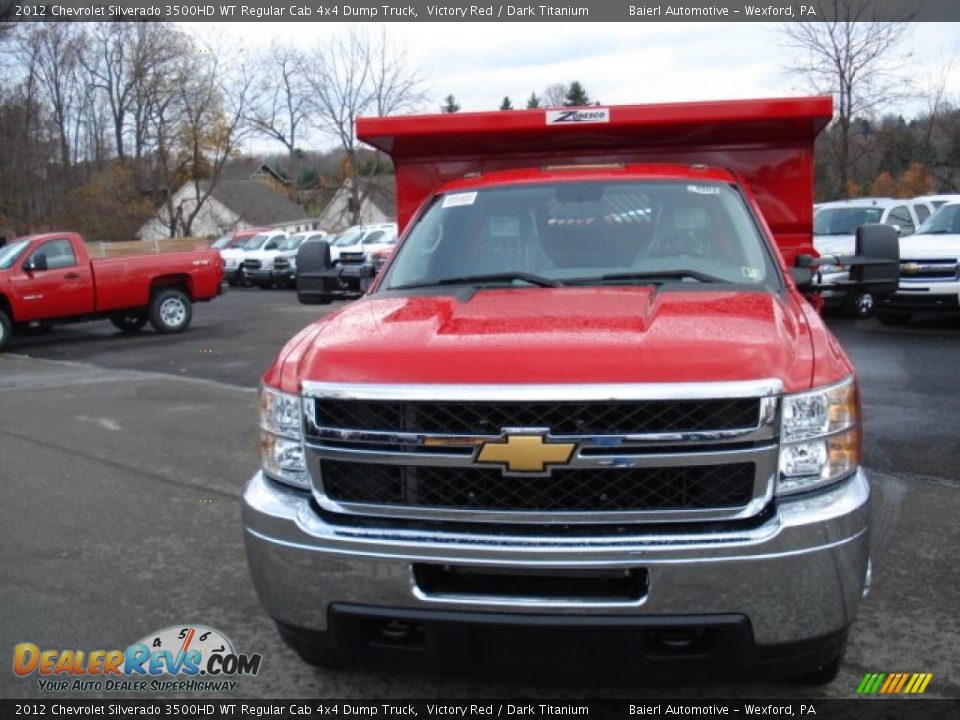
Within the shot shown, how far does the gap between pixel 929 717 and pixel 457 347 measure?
6.80ft

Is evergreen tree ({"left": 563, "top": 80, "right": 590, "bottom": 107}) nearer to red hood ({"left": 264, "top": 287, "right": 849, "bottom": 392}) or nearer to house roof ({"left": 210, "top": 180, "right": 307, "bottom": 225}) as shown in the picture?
house roof ({"left": 210, "top": 180, "right": 307, "bottom": 225})

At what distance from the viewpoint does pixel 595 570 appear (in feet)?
9.18

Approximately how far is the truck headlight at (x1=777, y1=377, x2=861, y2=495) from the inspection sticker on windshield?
2.33 meters

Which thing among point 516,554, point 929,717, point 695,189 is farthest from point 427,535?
point 695,189

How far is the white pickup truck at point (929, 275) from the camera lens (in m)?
13.2

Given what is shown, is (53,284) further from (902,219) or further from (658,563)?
(658,563)

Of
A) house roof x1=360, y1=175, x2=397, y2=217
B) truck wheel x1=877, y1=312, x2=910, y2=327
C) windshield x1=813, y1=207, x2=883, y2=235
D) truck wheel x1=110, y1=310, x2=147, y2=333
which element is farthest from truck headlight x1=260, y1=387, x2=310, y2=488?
house roof x1=360, y1=175, x2=397, y2=217

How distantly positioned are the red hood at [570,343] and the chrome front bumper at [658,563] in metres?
0.45

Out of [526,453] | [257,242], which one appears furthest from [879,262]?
[257,242]

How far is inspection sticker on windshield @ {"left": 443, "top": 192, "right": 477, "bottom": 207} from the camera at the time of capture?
4.80 m

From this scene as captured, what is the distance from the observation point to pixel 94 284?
53.2 feet

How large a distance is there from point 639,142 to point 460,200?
1811mm

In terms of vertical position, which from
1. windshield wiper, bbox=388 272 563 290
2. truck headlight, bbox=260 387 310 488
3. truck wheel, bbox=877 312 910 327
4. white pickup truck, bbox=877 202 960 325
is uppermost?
windshield wiper, bbox=388 272 563 290

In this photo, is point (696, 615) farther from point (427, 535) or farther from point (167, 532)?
point (167, 532)
